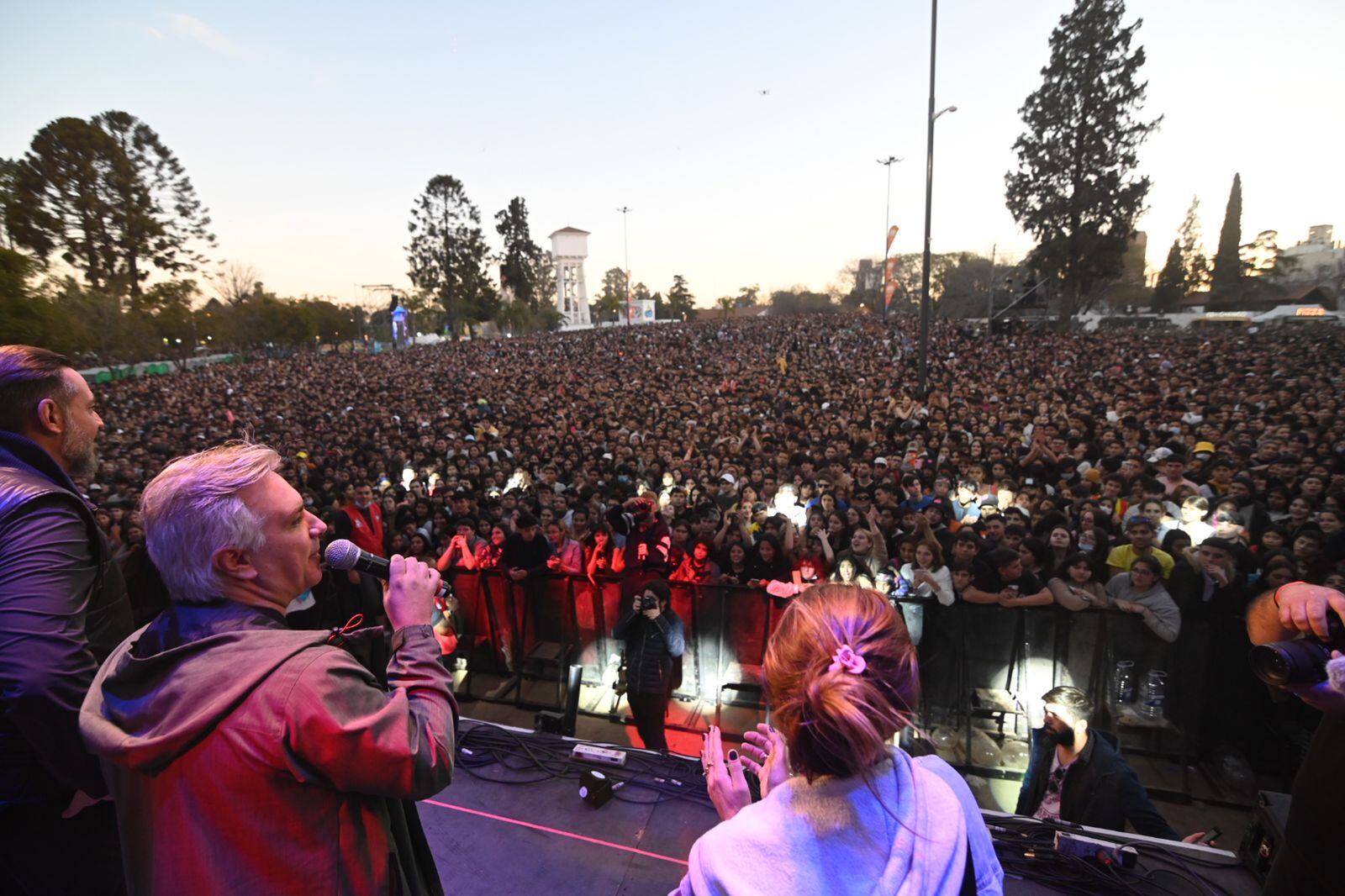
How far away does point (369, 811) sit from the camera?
1.13m

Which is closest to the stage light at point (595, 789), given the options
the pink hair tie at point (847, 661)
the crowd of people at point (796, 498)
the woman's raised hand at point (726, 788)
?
the crowd of people at point (796, 498)

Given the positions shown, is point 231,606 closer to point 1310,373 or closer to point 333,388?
point 1310,373

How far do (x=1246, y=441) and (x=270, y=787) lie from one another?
1231cm

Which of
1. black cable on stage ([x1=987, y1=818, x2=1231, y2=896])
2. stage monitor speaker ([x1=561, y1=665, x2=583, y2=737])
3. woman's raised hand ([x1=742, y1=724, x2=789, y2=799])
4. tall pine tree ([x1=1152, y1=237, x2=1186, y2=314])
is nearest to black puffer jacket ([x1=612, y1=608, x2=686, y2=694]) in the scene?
stage monitor speaker ([x1=561, y1=665, x2=583, y2=737])

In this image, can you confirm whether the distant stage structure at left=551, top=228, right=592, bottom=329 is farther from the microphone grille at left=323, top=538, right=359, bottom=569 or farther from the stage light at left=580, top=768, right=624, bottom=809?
the microphone grille at left=323, top=538, right=359, bottom=569

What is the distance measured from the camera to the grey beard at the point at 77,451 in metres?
1.73

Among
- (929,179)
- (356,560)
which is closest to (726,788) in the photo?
(356,560)

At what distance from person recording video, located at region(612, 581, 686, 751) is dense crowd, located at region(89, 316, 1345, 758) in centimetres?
80

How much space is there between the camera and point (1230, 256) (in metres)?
52.4

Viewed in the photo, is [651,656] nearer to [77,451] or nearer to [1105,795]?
[1105,795]

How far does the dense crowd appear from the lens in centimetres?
518

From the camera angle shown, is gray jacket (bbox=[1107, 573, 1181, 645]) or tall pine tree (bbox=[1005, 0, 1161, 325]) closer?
gray jacket (bbox=[1107, 573, 1181, 645])

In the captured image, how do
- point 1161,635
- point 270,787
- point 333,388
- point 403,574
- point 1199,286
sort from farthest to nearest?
point 1199,286
point 333,388
point 1161,635
point 403,574
point 270,787

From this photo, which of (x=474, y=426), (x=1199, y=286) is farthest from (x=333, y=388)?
(x=1199, y=286)
